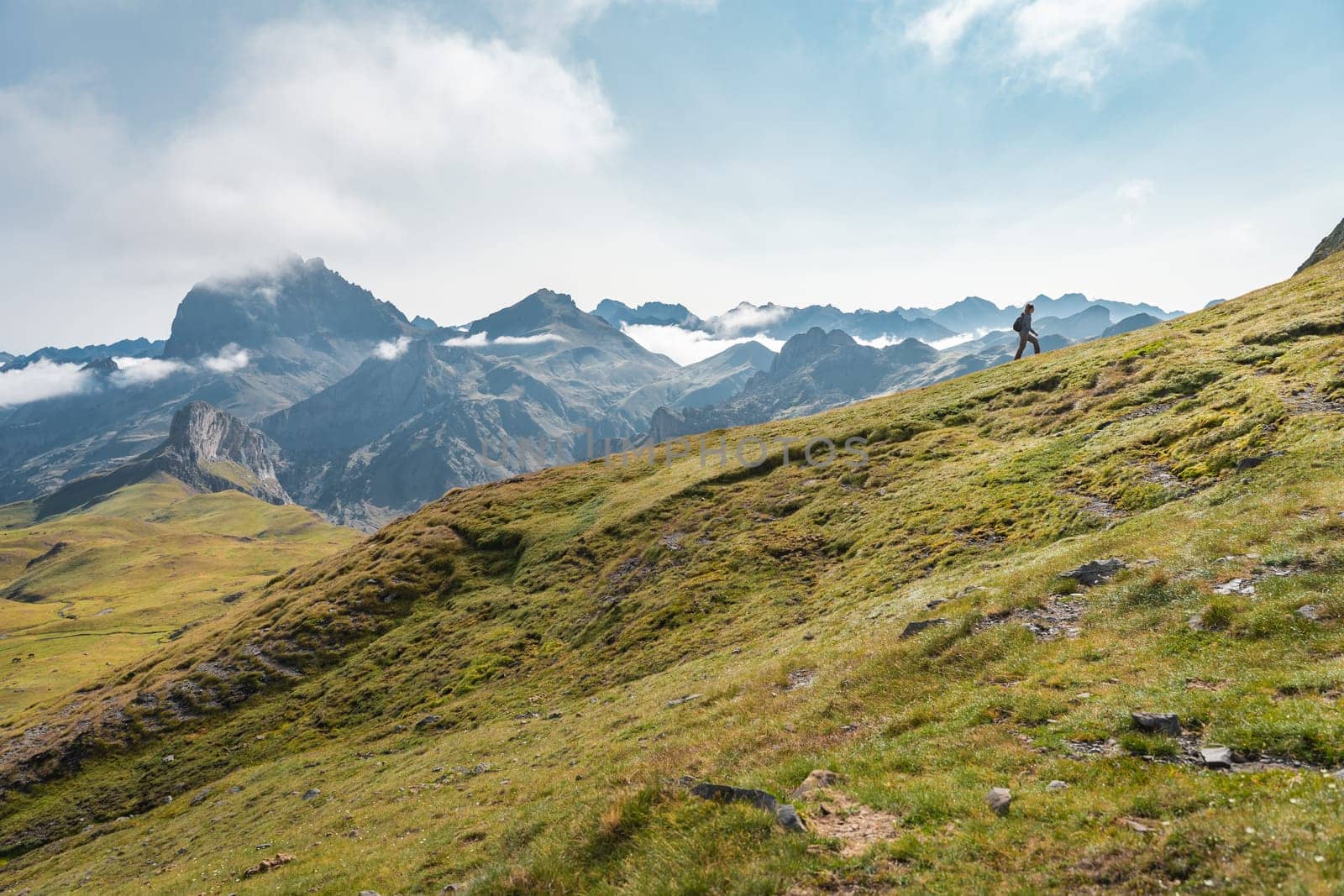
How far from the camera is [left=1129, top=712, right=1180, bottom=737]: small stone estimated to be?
1197 cm

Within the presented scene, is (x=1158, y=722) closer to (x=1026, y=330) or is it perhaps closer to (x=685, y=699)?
(x=685, y=699)

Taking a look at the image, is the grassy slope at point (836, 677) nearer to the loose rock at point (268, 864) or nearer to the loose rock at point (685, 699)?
the loose rock at point (685, 699)

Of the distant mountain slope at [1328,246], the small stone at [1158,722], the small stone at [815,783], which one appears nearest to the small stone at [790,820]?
the small stone at [815,783]

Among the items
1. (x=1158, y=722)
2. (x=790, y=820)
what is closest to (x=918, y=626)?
(x=1158, y=722)

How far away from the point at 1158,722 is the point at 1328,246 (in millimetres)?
131496

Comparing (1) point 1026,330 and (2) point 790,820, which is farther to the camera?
(1) point 1026,330

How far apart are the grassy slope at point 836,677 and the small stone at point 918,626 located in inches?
20.6

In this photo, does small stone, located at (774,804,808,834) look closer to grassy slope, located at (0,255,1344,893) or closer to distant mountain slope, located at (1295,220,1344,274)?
grassy slope, located at (0,255,1344,893)

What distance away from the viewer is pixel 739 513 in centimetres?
5328

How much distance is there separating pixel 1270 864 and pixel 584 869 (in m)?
11.5

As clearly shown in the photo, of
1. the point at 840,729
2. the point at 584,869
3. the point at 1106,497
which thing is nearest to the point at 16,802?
the point at 584,869

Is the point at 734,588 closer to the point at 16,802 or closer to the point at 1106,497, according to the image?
the point at 1106,497

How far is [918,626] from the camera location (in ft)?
70.2

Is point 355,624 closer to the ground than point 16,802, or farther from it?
farther from it
